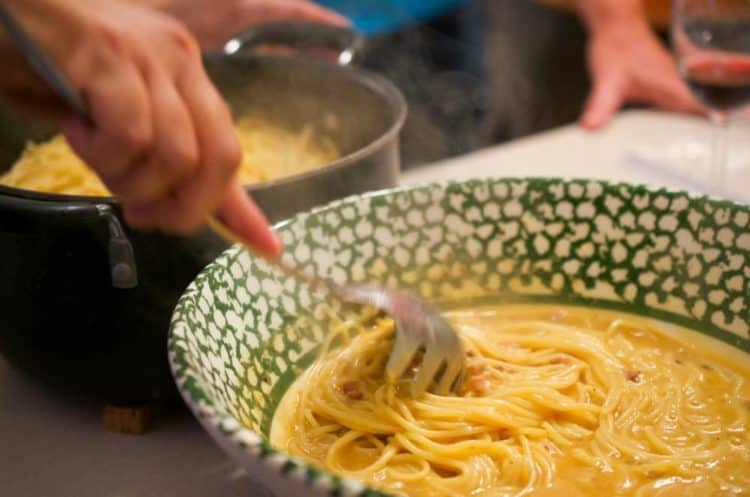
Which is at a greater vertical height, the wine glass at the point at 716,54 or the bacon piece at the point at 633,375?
the wine glass at the point at 716,54

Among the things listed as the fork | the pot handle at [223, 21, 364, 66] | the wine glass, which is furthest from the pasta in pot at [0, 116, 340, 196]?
the wine glass

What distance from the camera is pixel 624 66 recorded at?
2445 millimetres

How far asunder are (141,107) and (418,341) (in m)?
0.46

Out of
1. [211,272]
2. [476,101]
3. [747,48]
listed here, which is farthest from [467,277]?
[476,101]

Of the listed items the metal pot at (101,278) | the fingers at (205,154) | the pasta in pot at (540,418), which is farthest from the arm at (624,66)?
the fingers at (205,154)

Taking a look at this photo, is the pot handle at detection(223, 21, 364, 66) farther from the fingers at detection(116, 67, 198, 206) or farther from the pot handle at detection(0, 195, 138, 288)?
the fingers at detection(116, 67, 198, 206)

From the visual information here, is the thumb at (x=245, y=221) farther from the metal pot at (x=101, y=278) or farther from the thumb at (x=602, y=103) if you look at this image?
the thumb at (x=602, y=103)

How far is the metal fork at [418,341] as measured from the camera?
0.95m

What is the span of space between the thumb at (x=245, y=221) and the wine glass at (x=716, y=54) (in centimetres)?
124

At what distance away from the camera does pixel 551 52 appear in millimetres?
3668

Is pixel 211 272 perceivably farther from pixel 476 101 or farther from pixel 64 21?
pixel 476 101

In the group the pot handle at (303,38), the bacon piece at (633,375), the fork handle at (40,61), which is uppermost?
the fork handle at (40,61)

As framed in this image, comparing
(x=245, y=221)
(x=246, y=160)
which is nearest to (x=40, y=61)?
(x=245, y=221)

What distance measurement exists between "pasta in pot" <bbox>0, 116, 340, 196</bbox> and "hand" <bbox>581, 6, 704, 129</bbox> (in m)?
0.83
